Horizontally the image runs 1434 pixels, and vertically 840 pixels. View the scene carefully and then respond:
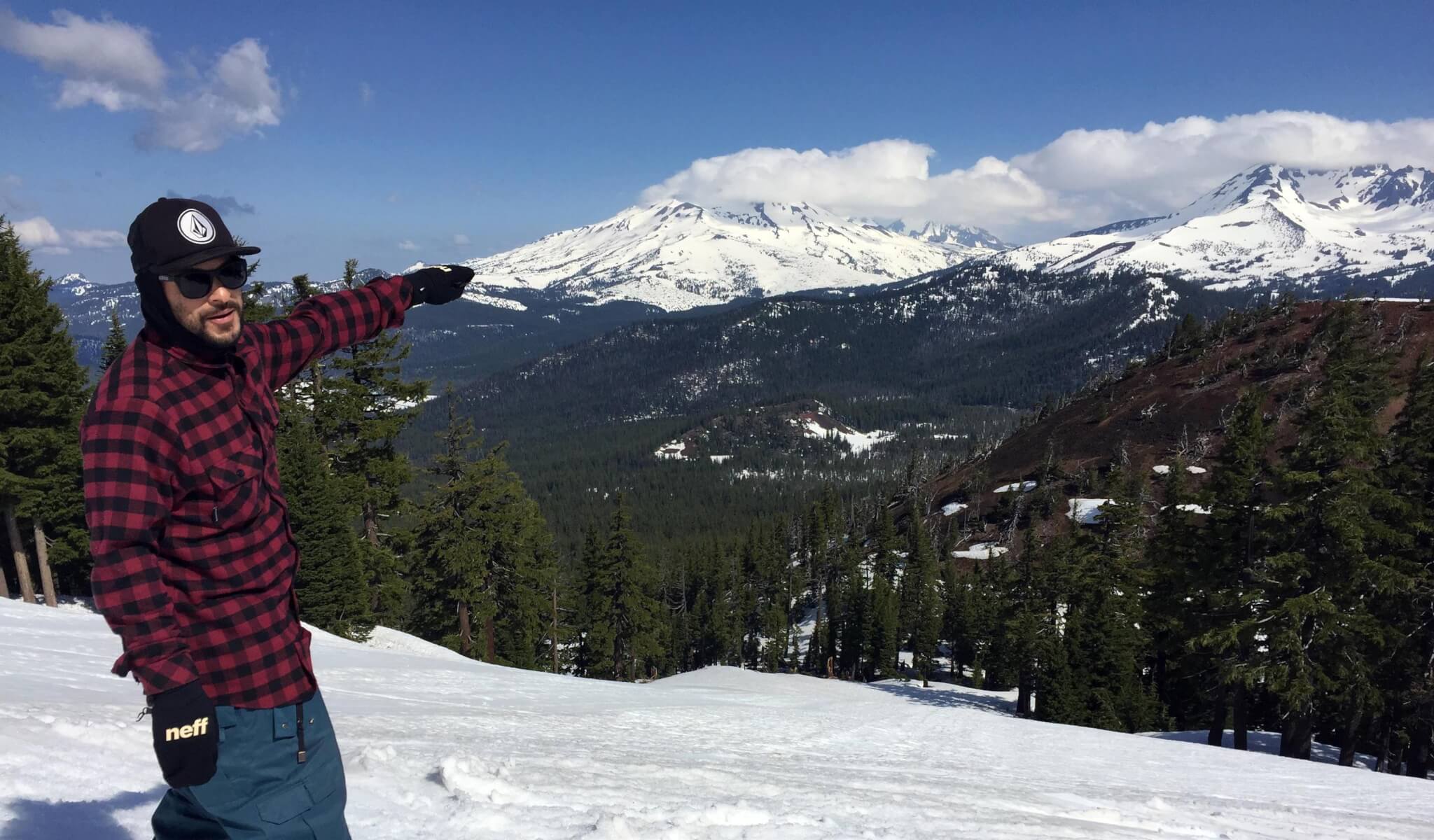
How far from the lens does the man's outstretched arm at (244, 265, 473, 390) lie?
354cm

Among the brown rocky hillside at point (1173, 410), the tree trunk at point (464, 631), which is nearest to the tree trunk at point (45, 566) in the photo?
the tree trunk at point (464, 631)

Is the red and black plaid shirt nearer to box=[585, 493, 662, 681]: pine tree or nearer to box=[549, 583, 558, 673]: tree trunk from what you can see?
box=[549, 583, 558, 673]: tree trunk

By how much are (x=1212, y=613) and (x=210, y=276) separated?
91.6ft

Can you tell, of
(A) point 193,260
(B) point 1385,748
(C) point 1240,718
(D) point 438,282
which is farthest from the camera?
(C) point 1240,718

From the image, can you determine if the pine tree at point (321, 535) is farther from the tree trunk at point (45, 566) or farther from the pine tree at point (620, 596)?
the pine tree at point (620, 596)

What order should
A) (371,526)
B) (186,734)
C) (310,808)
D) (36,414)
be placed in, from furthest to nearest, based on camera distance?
1. (371,526)
2. (36,414)
3. (310,808)
4. (186,734)

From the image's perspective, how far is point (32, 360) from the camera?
19.0m

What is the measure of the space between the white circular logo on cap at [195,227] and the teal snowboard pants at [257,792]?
1.70 meters

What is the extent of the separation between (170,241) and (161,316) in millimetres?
272

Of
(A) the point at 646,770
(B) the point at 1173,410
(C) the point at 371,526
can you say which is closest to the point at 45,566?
(C) the point at 371,526

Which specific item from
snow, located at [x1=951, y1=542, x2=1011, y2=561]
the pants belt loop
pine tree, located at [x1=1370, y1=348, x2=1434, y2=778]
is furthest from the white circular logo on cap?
snow, located at [x1=951, y1=542, x2=1011, y2=561]

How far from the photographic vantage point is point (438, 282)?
4.65 meters

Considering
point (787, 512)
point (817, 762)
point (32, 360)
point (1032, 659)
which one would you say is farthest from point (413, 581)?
point (787, 512)

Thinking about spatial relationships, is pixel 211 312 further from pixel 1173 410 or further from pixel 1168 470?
pixel 1173 410
